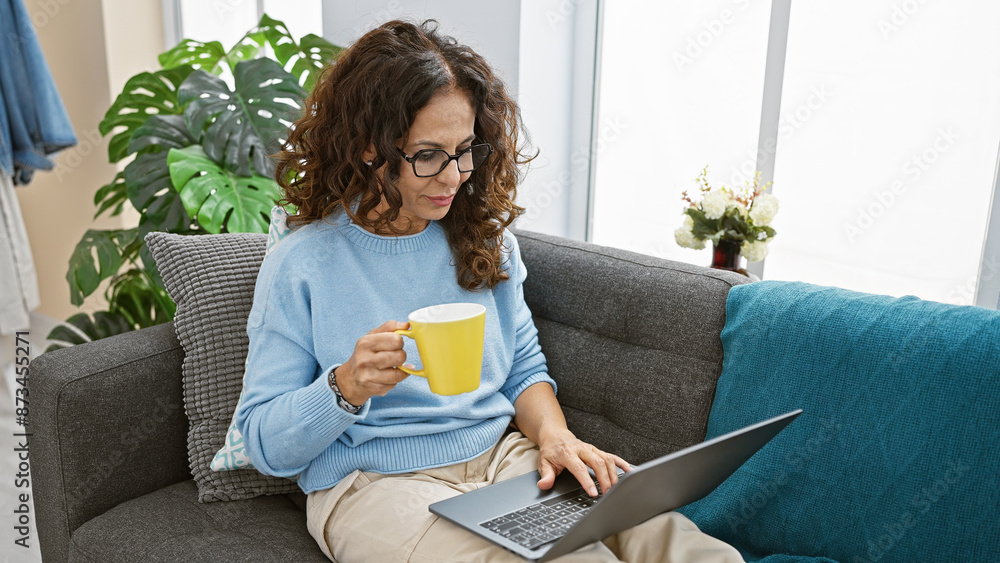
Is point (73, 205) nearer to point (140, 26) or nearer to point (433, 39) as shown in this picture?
point (140, 26)

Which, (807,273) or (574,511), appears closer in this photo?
(574,511)

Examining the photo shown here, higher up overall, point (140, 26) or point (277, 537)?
point (140, 26)

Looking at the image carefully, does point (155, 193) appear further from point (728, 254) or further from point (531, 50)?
point (728, 254)

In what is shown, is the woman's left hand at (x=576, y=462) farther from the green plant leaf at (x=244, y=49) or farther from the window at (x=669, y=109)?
the green plant leaf at (x=244, y=49)

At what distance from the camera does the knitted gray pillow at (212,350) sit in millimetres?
1430

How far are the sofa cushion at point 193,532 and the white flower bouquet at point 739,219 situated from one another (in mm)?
1065

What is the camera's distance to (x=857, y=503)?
1.24 metres

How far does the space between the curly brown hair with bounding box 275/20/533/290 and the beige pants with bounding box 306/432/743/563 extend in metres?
0.35

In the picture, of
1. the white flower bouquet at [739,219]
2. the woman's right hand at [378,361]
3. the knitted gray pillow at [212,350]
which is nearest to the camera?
the woman's right hand at [378,361]

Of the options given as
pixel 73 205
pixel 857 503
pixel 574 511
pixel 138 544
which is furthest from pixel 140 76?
pixel 857 503

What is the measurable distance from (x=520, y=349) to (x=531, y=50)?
3.68ft

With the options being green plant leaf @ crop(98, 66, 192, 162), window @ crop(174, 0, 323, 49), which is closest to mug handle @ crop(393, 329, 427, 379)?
green plant leaf @ crop(98, 66, 192, 162)

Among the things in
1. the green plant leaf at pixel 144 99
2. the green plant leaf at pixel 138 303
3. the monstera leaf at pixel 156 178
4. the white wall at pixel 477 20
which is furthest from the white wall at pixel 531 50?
the green plant leaf at pixel 138 303

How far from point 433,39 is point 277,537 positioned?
0.89m
